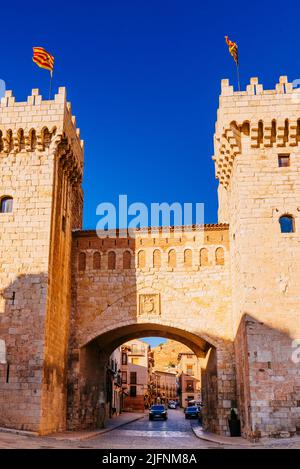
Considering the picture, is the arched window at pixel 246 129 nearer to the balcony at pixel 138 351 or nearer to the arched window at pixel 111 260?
the arched window at pixel 111 260

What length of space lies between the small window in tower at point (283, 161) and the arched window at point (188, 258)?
4.62m

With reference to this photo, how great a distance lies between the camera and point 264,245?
55.5 feet

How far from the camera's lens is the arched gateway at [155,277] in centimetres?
1598

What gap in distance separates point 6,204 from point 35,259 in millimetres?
2426

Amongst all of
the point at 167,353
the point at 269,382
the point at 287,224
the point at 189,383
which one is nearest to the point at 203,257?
the point at 287,224

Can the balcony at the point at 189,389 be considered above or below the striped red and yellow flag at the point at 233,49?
below

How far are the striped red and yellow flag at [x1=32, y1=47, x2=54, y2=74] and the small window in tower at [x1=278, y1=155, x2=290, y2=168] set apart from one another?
867cm

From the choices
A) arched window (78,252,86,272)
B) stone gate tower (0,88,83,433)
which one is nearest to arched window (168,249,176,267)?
arched window (78,252,86,272)

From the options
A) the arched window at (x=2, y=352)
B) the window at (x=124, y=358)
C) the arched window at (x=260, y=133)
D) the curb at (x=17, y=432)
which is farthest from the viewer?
the window at (x=124, y=358)

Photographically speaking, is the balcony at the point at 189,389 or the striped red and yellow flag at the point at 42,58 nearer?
the striped red and yellow flag at the point at 42,58

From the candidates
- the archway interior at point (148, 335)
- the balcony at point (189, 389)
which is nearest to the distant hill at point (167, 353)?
the balcony at point (189, 389)

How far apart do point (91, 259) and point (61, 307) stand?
2.53m

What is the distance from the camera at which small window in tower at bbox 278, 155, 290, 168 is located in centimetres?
1780
